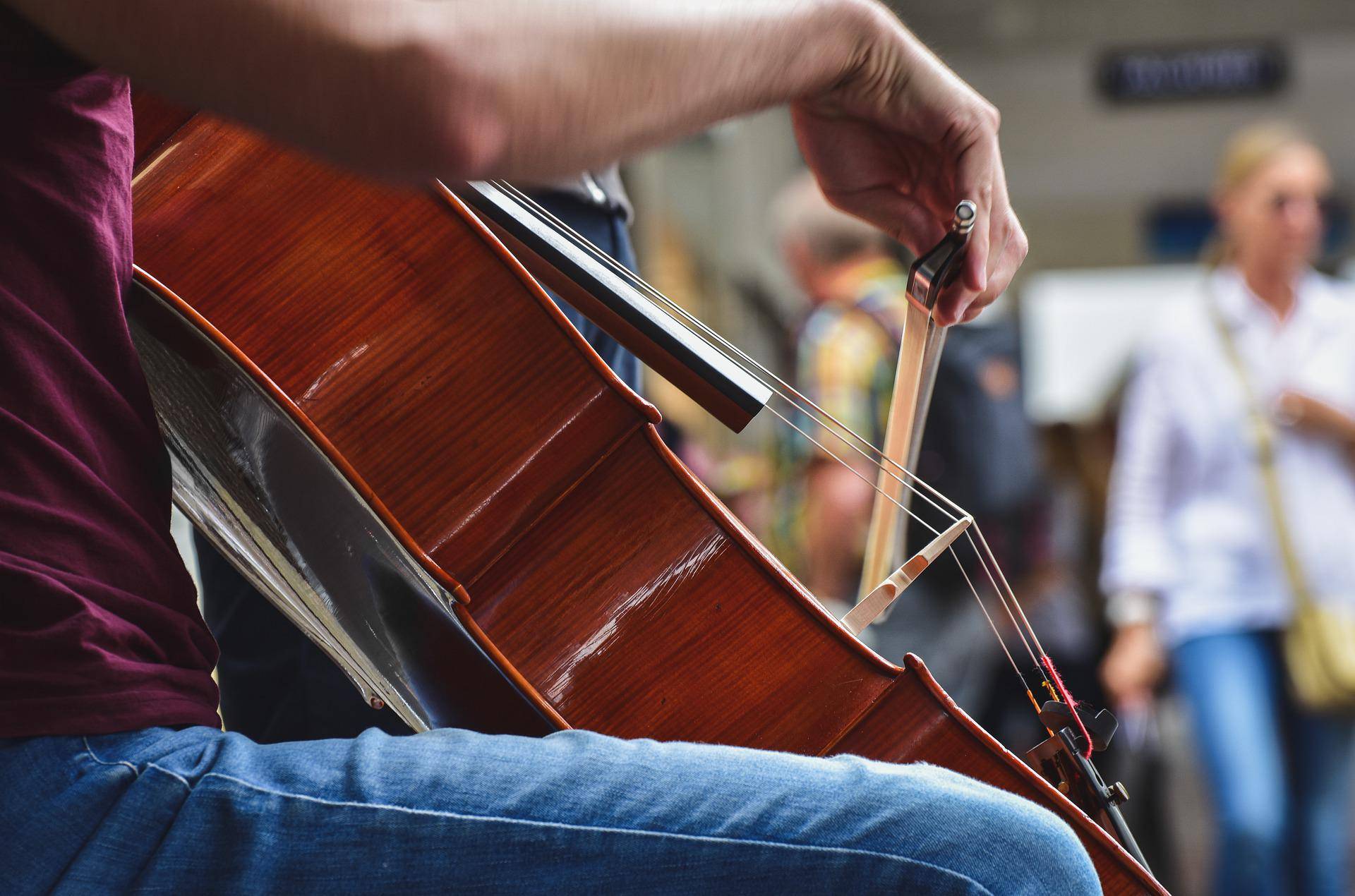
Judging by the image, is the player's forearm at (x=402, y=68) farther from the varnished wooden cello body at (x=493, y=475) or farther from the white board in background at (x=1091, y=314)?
the white board in background at (x=1091, y=314)

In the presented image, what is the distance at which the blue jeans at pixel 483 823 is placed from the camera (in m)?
0.94

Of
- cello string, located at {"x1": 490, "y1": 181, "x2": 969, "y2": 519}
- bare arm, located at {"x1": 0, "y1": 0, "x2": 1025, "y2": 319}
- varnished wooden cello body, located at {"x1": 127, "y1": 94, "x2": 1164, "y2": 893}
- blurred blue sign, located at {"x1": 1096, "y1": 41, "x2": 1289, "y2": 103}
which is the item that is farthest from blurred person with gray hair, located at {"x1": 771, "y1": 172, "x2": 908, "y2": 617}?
blurred blue sign, located at {"x1": 1096, "y1": 41, "x2": 1289, "y2": 103}

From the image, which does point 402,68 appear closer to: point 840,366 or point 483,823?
point 483,823

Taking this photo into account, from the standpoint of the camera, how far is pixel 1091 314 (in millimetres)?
13695

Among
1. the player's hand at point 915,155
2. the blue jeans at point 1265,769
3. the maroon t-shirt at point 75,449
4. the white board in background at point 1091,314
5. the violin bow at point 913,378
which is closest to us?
the maroon t-shirt at point 75,449

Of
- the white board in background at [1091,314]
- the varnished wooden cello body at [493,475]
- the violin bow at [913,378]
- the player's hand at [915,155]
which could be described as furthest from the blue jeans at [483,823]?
the white board in background at [1091,314]

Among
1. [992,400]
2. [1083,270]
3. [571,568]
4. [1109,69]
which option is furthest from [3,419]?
[1083,270]

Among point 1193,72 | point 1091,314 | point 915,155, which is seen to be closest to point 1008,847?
point 915,155

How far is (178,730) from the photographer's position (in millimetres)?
997

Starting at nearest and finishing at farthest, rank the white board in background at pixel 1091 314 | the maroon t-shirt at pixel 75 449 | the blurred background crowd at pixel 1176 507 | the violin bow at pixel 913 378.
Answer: the maroon t-shirt at pixel 75 449 → the violin bow at pixel 913 378 → the blurred background crowd at pixel 1176 507 → the white board in background at pixel 1091 314

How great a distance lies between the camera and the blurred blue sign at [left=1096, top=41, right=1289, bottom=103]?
10031 millimetres

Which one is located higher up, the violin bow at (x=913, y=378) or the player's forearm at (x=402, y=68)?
the player's forearm at (x=402, y=68)

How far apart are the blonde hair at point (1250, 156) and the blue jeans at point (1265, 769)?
3.11 feet

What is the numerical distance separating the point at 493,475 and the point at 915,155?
452 mm
